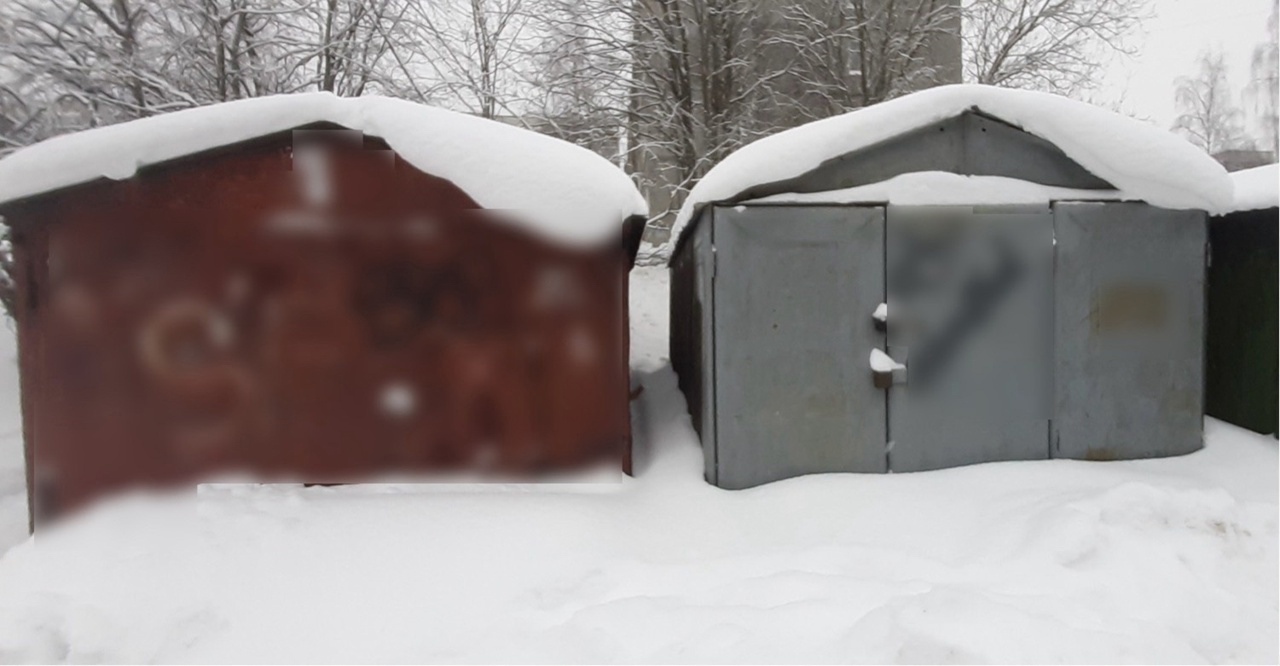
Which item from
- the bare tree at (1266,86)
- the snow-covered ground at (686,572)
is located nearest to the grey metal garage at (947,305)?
the snow-covered ground at (686,572)

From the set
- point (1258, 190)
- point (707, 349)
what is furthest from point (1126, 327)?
point (707, 349)

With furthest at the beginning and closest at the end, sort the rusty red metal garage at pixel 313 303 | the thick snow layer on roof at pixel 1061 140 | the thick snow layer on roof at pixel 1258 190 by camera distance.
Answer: the thick snow layer on roof at pixel 1258 190 < the thick snow layer on roof at pixel 1061 140 < the rusty red metal garage at pixel 313 303

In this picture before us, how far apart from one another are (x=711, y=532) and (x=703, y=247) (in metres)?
1.99

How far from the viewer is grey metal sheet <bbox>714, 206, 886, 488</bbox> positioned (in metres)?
4.39

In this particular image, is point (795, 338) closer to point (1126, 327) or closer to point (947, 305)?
point (947, 305)

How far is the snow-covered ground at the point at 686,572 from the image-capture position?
2.83m

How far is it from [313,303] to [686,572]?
9.58 ft

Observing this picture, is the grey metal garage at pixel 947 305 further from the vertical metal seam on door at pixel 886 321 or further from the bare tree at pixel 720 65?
the bare tree at pixel 720 65

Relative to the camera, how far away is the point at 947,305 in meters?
4.47

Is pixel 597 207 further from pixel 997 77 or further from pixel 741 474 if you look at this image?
pixel 997 77

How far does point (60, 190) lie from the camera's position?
4.05 m

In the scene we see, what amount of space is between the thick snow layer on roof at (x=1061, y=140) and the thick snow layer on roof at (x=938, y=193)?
0.24 m

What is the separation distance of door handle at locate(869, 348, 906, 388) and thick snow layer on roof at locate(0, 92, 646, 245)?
1.93m

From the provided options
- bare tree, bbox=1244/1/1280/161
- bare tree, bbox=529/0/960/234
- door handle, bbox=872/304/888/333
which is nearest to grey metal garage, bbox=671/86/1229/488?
door handle, bbox=872/304/888/333
